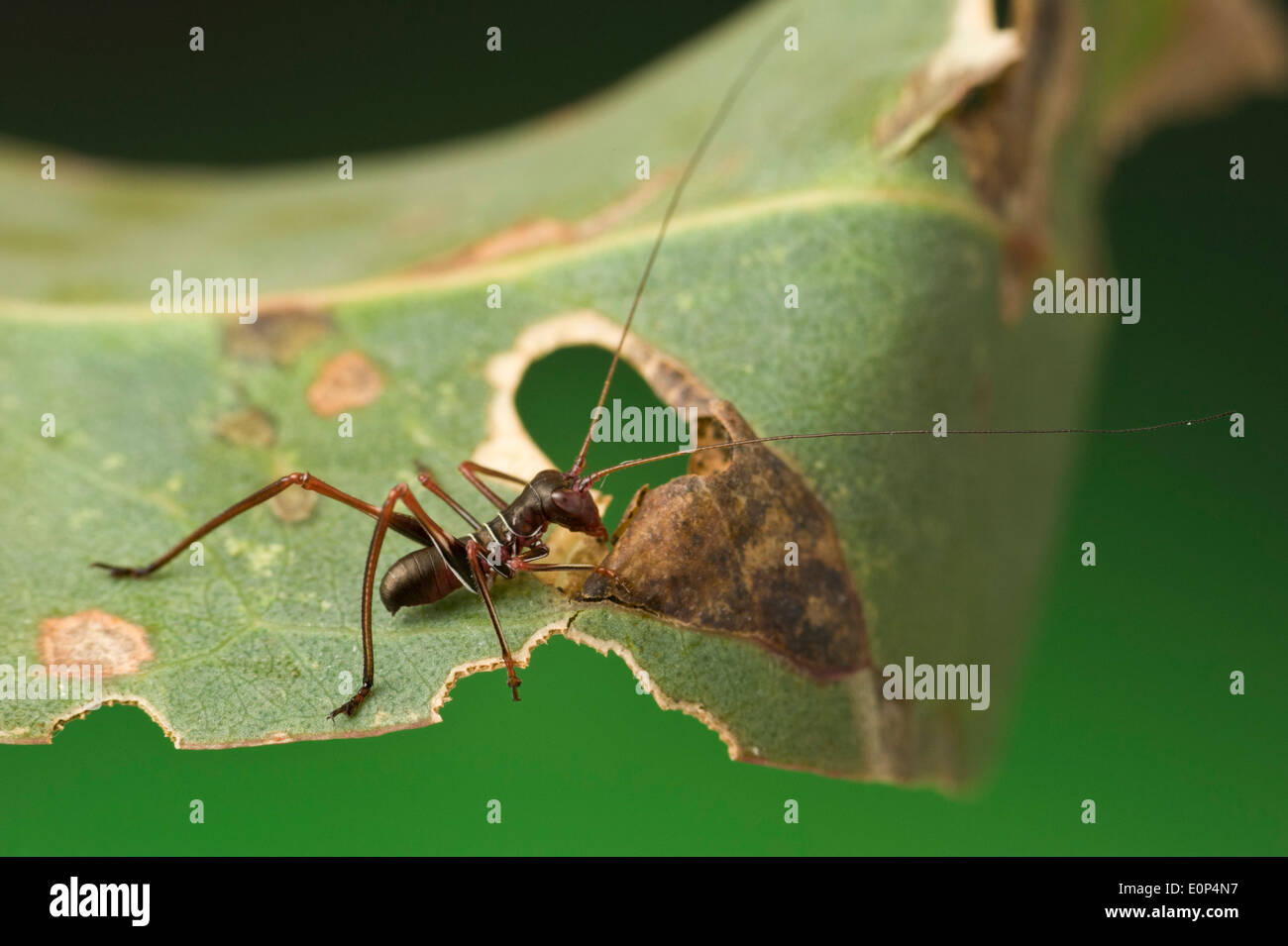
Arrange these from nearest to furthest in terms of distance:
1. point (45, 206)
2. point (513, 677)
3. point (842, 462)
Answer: point (513, 677), point (842, 462), point (45, 206)

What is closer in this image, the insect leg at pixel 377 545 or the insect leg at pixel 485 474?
the insect leg at pixel 377 545

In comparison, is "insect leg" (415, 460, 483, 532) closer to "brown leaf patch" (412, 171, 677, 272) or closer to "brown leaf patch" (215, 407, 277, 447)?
"brown leaf patch" (215, 407, 277, 447)

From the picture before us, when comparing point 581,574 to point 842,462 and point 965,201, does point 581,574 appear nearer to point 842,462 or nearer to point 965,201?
point 842,462

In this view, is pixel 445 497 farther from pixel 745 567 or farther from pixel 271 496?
pixel 745 567

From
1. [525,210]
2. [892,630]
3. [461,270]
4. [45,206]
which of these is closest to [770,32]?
[525,210]
